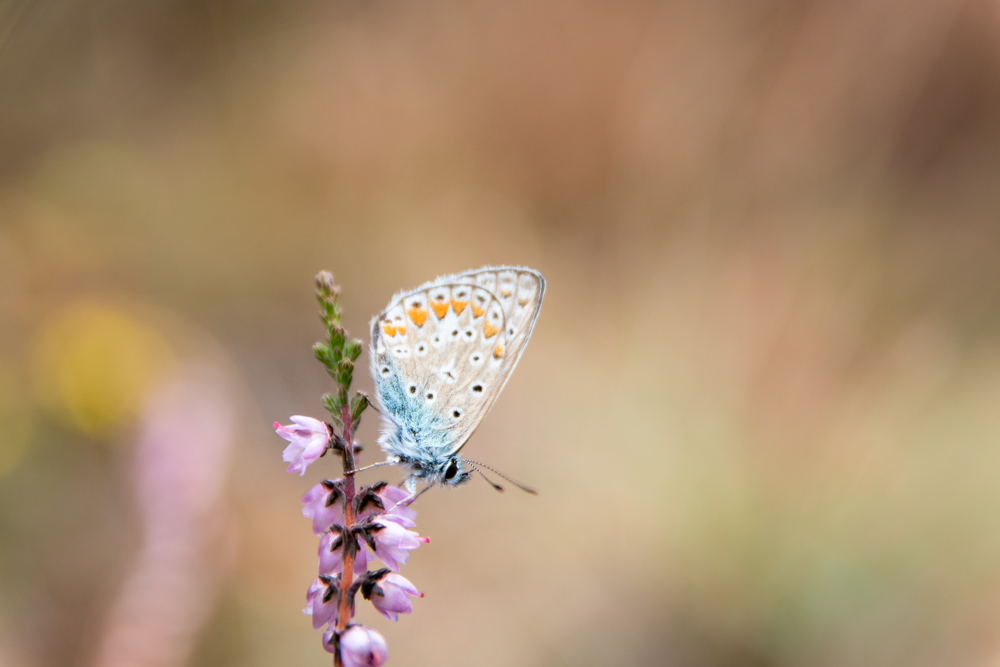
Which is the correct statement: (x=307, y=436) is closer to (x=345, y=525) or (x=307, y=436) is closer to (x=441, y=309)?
(x=345, y=525)

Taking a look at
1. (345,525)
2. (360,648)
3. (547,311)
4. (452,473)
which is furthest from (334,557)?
(547,311)

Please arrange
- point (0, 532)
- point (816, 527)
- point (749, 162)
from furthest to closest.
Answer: point (749, 162)
point (816, 527)
point (0, 532)

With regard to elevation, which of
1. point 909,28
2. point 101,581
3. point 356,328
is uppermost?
point 909,28

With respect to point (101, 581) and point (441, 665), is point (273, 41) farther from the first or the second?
point (441, 665)

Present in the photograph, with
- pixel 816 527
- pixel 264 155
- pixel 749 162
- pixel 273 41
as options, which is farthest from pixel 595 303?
pixel 273 41

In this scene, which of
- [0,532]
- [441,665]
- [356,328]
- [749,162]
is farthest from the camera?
[749,162]

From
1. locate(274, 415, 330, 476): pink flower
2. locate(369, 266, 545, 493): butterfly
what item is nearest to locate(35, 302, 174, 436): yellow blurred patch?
locate(369, 266, 545, 493): butterfly

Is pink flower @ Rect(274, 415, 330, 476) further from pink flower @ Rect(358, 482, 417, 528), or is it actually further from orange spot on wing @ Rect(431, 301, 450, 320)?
orange spot on wing @ Rect(431, 301, 450, 320)
